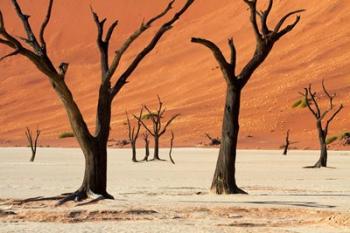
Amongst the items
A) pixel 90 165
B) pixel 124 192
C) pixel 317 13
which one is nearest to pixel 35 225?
pixel 90 165

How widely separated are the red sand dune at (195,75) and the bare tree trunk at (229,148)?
3954cm

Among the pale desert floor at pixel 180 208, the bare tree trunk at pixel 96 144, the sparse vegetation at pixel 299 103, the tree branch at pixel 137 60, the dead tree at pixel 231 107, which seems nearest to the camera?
the pale desert floor at pixel 180 208

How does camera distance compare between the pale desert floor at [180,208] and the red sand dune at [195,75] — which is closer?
the pale desert floor at [180,208]

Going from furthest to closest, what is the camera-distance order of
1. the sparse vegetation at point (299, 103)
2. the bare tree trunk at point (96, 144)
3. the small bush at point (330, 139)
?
the sparse vegetation at point (299, 103)
the small bush at point (330, 139)
the bare tree trunk at point (96, 144)

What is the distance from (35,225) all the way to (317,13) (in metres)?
79.2

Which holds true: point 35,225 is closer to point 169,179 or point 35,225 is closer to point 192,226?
point 192,226

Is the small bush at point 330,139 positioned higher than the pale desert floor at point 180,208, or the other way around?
the small bush at point 330,139

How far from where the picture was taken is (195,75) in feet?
295

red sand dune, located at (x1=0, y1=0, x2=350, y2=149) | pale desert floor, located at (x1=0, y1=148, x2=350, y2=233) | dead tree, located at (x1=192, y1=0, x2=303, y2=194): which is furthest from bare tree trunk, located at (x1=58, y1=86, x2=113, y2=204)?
red sand dune, located at (x1=0, y1=0, x2=350, y2=149)

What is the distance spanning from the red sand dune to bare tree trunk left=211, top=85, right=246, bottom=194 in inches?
1557

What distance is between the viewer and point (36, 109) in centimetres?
9269

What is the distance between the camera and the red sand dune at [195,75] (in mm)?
70500

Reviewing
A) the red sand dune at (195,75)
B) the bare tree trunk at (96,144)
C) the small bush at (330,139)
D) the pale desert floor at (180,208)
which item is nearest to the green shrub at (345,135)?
the small bush at (330,139)

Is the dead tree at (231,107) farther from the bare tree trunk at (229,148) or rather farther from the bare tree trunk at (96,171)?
the bare tree trunk at (96,171)
